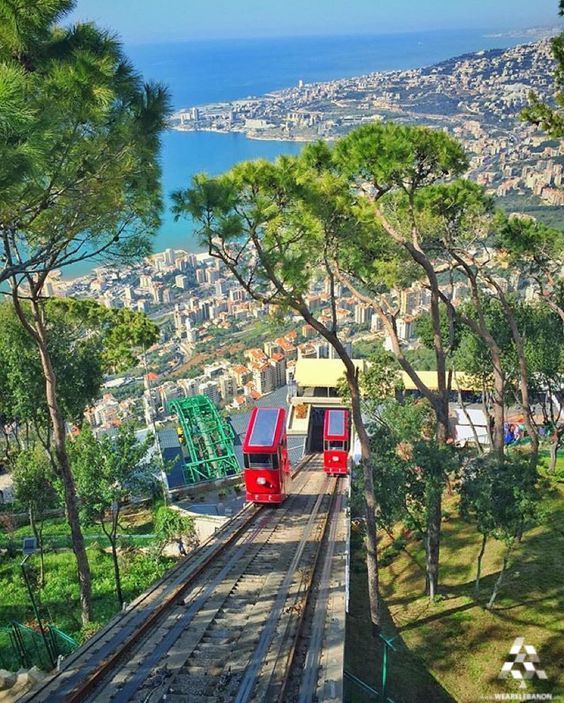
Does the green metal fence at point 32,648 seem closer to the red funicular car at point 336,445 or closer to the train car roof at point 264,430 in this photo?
the train car roof at point 264,430

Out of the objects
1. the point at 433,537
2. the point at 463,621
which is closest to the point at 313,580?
the point at 433,537

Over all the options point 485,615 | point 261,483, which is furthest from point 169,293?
point 485,615

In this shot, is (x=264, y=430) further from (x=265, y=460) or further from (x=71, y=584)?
(x=71, y=584)

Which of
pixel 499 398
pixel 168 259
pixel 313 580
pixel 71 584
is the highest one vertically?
pixel 168 259

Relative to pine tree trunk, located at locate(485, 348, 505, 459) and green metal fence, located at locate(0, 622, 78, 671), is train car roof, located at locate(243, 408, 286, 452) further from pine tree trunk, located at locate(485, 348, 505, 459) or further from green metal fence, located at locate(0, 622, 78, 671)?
green metal fence, located at locate(0, 622, 78, 671)

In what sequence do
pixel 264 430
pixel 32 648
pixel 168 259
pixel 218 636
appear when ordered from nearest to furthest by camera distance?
pixel 218 636 → pixel 32 648 → pixel 264 430 → pixel 168 259

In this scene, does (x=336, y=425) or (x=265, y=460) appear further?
(x=336, y=425)

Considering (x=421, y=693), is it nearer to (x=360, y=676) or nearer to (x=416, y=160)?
(x=360, y=676)

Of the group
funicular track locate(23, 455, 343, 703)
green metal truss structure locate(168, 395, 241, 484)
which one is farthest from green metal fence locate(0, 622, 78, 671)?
green metal truss structure locate(168, 395, 241, 484)
